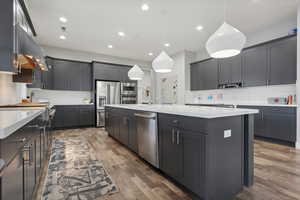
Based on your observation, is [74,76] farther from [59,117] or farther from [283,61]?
[283,61]

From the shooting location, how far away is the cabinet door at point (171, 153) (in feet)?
5.29

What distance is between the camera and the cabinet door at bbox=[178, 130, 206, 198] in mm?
1341

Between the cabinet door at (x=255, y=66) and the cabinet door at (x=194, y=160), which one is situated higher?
the cabinet door at (x=255, y=66)

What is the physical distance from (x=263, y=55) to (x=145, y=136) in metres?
3.68

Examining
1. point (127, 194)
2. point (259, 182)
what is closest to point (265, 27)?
point (259, 182)

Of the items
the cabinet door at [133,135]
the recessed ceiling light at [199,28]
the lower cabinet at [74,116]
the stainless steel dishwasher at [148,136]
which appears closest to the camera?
the stainless steel dishwasher at [148,136]

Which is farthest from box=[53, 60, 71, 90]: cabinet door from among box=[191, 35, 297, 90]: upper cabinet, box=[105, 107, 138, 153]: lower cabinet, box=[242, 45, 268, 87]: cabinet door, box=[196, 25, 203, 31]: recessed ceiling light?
box=[242, 45, 268, 87]: cabinet door

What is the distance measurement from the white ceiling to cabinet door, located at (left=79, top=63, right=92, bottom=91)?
87 centimetres

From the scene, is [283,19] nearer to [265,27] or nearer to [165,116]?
[265,27]

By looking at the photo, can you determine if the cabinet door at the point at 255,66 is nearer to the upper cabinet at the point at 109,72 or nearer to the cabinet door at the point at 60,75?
the upper cabinet at the point at 109,72

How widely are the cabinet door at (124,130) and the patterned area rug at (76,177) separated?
0.64 metres

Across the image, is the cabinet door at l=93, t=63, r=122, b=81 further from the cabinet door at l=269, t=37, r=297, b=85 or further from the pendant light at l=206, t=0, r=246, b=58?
the cabinet door at l=269, t=37, r=297, b=85

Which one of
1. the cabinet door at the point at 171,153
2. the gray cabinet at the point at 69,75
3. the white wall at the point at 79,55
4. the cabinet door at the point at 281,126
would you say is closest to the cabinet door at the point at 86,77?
the gray cabinet at the point at 69,75

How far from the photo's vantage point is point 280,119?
10.7 ft
